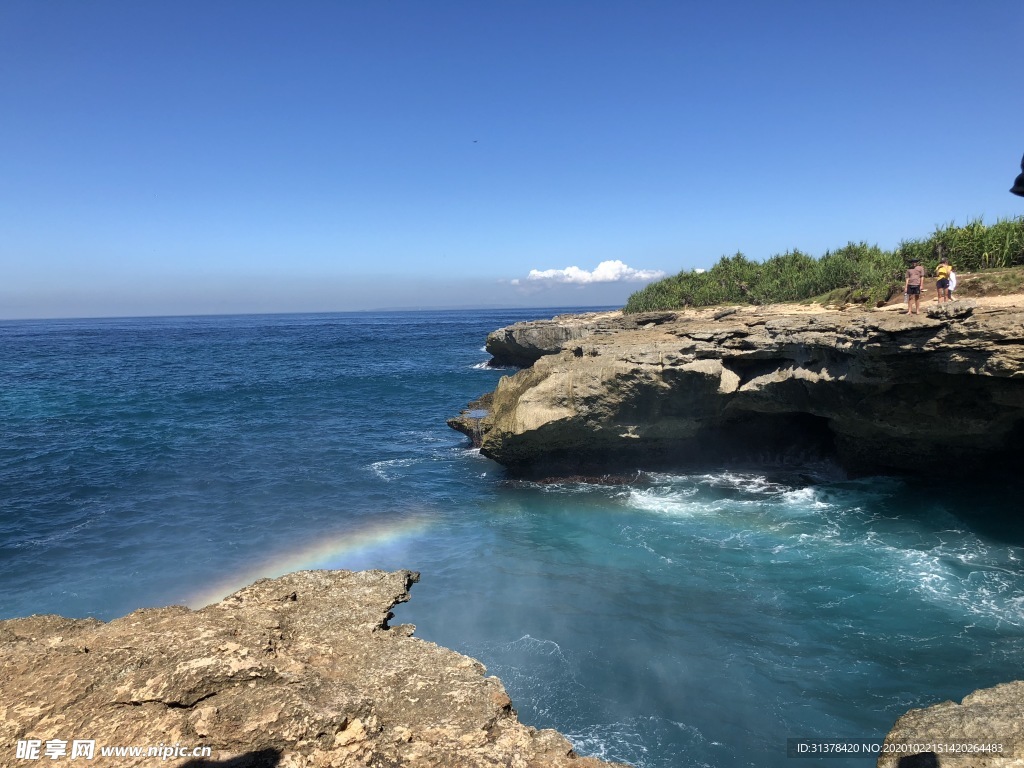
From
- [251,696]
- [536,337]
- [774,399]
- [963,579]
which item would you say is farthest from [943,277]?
[536,337]

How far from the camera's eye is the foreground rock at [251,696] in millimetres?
4527

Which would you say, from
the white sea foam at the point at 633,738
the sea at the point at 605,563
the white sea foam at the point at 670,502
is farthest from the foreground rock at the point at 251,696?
the white sea foam at the point at 670,502

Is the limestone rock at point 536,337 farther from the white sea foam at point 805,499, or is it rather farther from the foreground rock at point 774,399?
the white sea foam at point 805,499

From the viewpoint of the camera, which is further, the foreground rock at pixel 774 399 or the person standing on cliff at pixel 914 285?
the person standing on cliff at pixel 914 285

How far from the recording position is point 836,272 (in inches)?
1030

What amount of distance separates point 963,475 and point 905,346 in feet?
21.4

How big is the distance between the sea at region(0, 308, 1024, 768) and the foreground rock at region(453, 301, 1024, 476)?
93 centimetres

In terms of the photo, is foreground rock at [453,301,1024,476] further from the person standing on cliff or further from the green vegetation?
the green vegetation

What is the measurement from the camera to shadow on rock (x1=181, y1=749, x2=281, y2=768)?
4.31 meters

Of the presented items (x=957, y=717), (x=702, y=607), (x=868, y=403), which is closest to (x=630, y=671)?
(x=702, y=607)

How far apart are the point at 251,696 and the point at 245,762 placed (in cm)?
72

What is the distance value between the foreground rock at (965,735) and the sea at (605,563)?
9.13 feet

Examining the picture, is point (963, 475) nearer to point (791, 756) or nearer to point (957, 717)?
point (791, 756)

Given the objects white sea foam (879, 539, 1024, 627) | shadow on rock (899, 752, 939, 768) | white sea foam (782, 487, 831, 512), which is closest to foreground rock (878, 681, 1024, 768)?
shadow on rock (899, 752, 939, 768)
